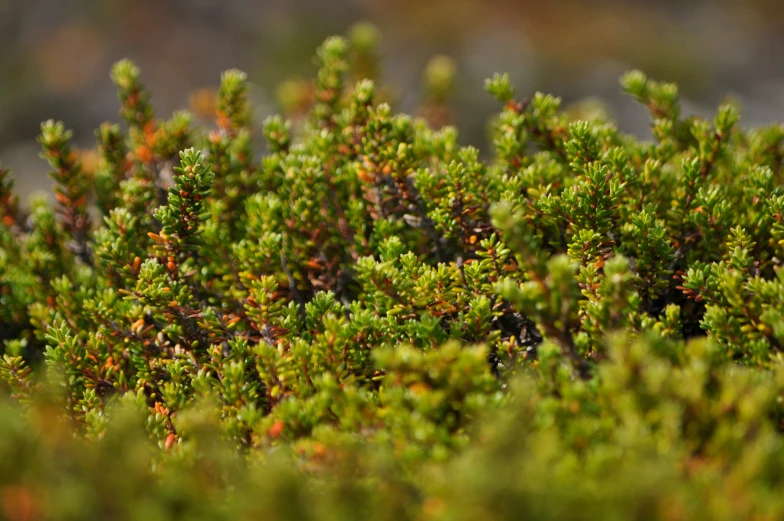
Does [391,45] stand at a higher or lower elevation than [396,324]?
higher

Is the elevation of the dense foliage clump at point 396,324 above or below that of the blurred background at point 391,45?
below

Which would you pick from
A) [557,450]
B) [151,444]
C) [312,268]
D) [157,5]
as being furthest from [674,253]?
[157,5]

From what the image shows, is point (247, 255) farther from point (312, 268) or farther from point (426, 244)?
point (426, 244)

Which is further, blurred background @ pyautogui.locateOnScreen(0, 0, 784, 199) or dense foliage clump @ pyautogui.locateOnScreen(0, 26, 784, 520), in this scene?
blurred background @ pyautogui.locateOnScreen(0, 0, 784, 199)

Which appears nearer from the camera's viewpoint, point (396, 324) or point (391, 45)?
point (396, 324)

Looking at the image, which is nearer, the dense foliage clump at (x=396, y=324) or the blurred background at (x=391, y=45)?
the dense foliage clump at (x=396, y=324)
